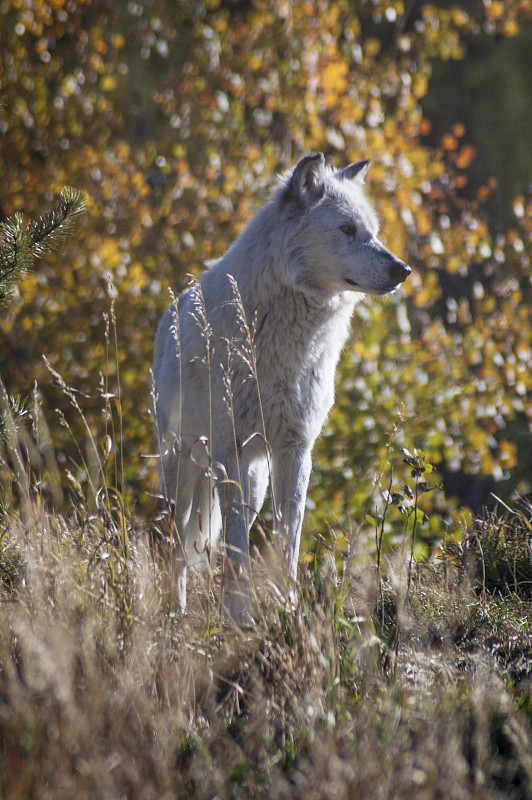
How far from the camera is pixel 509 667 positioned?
104 inches

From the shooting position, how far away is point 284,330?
11.8 ft

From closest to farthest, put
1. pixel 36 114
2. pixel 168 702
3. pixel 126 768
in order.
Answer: pixel 126 768, pixel 168 702, pixel 36 114

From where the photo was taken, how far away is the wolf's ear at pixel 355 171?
4030mm

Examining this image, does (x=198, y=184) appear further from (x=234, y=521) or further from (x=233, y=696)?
(x=233, y=696)

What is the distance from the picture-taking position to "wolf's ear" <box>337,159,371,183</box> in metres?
4.03

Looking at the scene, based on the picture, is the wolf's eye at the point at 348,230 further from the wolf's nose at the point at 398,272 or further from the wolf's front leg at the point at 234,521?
the wolf's front leg at the point at 234,521

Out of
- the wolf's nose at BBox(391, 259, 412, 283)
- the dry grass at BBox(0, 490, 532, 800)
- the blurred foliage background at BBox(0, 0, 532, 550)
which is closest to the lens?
the dry grass at BBox(0, 490, 532, 800)

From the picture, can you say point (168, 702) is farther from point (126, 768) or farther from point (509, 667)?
point (509, 667)

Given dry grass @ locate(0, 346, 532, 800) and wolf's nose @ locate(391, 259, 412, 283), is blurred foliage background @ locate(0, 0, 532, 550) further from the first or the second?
dry grass @ locate(0, 346, 532, 800)

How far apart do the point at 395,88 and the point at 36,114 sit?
118 inches

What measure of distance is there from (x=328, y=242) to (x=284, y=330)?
1.64 feet

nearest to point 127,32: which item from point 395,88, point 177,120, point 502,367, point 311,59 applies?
point 177,120

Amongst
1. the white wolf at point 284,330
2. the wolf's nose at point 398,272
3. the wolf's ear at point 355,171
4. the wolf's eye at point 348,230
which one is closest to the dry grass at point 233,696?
the white wolf at point 284,330

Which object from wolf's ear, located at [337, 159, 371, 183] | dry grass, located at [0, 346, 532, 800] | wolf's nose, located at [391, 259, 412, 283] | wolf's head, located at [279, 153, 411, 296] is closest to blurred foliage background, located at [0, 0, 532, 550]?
wolf's ear, located at [337, 159, 371, 183]
